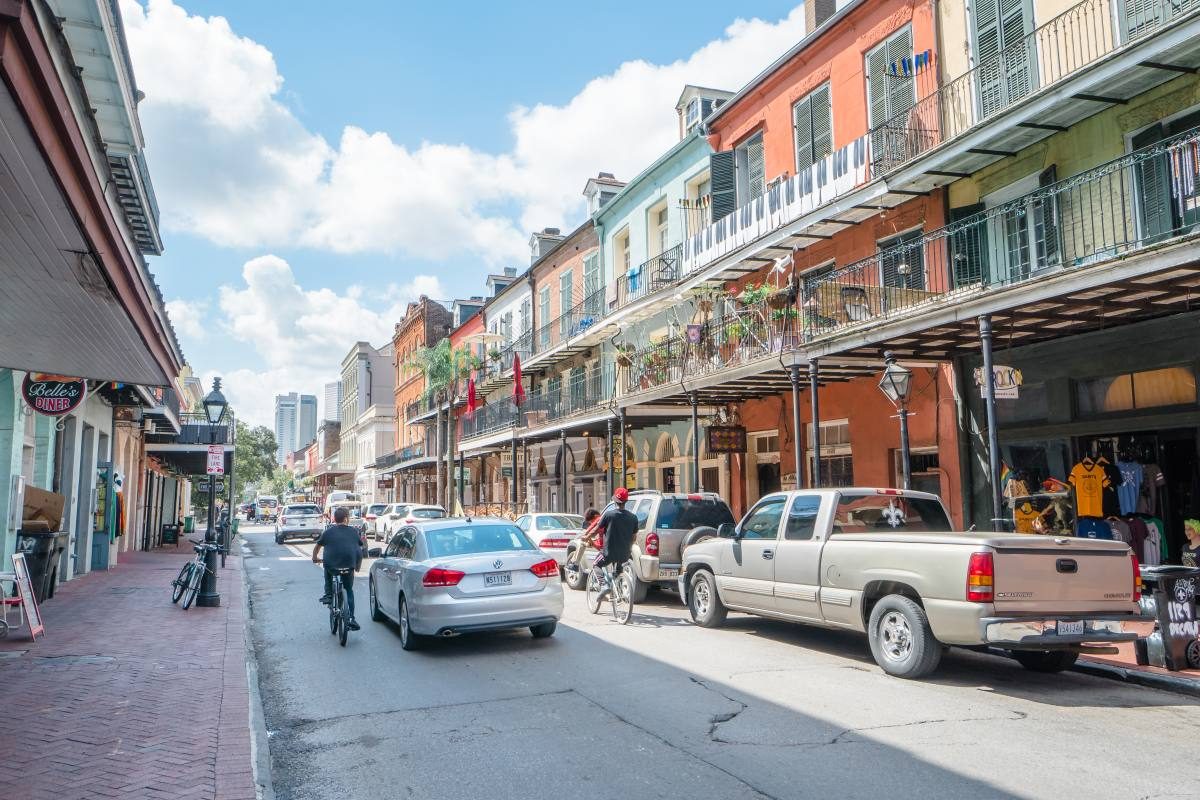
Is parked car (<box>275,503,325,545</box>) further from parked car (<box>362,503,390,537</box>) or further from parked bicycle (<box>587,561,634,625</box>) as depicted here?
parked bicycle (<box>587,561,634,625</box>)

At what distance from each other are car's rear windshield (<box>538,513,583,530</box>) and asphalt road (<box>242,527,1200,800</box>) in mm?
7577

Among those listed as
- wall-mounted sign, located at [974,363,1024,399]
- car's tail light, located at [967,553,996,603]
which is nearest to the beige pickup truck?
car's tail light, located at [967,553,996,603]

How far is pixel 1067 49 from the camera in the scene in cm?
1232

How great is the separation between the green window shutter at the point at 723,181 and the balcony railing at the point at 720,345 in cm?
314

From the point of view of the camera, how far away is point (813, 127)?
1809 cm

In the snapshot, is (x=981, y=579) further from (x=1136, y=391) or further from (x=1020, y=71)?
(x=1020, y=71)

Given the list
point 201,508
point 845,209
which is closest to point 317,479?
point 201,508

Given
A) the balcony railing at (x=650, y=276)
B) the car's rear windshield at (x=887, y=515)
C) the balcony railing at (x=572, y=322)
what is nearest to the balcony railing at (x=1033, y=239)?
the car's rear windshield at (x=887, y=515)

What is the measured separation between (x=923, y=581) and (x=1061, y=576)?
1143 mm

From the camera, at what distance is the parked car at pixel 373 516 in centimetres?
3422

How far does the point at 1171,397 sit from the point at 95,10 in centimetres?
1383

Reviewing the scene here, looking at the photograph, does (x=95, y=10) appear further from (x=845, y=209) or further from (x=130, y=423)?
(x=130, y=423)

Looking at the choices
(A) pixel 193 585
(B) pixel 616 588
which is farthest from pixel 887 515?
(A) pixel 193 585

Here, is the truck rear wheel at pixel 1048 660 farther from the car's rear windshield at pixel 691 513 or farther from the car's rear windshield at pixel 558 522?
the car's rear windshield at pixel 558 522
